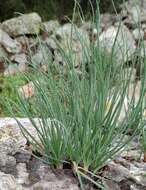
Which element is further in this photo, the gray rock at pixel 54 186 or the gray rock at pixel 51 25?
the gray rock at pixel 51 25

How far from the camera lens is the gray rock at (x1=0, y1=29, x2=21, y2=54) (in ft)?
23.3

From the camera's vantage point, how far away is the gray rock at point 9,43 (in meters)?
7.11

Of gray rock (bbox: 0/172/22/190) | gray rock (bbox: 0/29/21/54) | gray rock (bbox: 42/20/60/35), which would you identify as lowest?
gray rock (bbox: 0/29/21/54)

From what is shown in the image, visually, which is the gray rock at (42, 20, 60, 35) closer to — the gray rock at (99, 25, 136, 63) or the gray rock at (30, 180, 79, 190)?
the gray rock at (99, 25, 136, 63)

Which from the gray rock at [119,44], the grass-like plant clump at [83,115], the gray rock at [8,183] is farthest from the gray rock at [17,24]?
the gray rock at [8,183]

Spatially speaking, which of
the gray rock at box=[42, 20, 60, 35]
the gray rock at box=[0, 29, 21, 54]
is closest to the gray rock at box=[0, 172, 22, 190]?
the gray rock at box=[0, 29, 21, 54]

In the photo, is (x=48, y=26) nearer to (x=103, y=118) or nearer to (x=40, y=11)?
(x=40, y=11)

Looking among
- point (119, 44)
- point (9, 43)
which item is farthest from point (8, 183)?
point (9, 43)

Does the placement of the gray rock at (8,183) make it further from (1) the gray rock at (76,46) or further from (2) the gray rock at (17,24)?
(2) the gray rock at (17,24)

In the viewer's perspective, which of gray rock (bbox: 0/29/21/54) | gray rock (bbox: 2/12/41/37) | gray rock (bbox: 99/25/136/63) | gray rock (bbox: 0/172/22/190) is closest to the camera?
gray rock (bbox: 0/172/22/190)

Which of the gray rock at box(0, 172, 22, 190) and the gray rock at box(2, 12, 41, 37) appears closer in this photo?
the gray rock at box(0, 172, 22, 190)

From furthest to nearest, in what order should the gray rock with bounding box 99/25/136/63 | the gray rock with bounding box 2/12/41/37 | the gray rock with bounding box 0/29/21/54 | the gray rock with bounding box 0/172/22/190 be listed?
the gray rock with bounding box 2/12/41/37, the gray rock with bounding box 0/29/21/54, the gray rock with bounding box 99/25/136/63, the gray rock with bounding box 0/172/22/190

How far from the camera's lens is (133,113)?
2.24 meters

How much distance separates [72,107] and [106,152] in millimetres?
233
